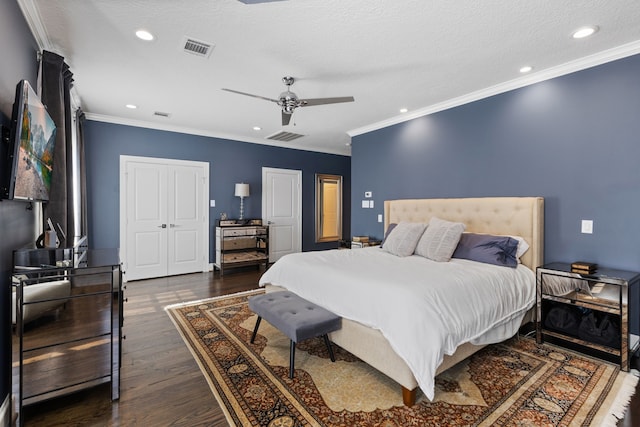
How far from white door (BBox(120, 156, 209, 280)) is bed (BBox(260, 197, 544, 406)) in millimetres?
3013

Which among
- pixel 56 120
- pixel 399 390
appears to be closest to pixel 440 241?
pixel 399 390

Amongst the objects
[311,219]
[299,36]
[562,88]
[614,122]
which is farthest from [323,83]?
[311,219]

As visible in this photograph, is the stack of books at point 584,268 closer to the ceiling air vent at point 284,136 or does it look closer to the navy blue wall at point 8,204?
the navy blue wall at point 8,204

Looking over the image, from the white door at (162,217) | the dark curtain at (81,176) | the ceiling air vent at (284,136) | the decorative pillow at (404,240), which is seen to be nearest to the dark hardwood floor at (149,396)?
the dark curtain at (81,176)

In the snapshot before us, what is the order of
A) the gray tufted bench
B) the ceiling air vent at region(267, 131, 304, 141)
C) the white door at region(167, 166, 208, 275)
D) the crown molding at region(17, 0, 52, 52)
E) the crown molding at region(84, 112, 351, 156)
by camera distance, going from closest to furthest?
the crown molding at region(17, 0, 52, 52) < the gray tufted bench < the crown molding at region(84, 112, 351, 156) < the white door at region(167, 166, 208, 275) < the ceiling air vent at region(267, 131, 304, 141)

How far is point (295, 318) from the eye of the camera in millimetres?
2301

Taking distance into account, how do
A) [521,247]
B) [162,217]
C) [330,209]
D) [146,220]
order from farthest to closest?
[330,209] → [162,217] → [146,220] → [521,247]

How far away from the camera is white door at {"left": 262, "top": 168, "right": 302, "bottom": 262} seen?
6715 mm

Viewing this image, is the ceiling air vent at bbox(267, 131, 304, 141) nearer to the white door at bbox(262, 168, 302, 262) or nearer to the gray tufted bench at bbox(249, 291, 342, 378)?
the white door at bbox(262, 168, 302, 262)

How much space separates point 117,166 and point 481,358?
573cm

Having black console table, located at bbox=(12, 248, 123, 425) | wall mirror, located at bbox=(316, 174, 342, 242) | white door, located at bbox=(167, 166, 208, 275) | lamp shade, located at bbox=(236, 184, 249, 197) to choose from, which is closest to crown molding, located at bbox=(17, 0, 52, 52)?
black console table, located at bbox=(12, 248, 123, 425)

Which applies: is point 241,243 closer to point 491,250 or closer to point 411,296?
point 491,250

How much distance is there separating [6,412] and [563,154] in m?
4.87

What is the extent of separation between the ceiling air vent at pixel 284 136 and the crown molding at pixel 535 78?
2.01 metres
